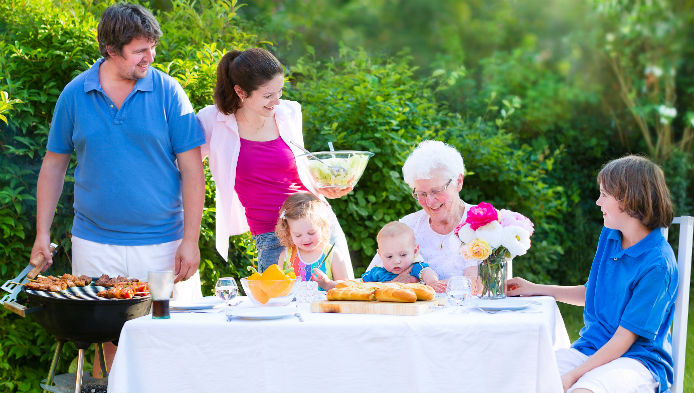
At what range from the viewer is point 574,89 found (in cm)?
814

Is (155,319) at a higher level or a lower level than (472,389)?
higher

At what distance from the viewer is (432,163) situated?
322cm

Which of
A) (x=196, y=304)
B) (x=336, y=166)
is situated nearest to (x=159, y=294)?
(x=196, y=304)

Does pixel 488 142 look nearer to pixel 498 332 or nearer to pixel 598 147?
pixel 598 147

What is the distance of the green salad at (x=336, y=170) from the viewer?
10.2ft

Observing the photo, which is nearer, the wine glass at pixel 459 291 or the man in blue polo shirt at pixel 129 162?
the wine glass at pixel 459 291

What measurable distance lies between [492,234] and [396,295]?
39 cm

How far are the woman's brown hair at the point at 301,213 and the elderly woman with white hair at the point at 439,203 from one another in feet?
0.84

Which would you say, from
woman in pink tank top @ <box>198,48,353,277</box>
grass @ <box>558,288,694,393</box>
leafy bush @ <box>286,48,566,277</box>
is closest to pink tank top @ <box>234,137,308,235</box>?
woman in pink tank top @ <box>198,48,353,277</box>

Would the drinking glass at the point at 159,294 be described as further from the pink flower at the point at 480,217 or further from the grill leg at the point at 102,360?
the pink flower at the point at 480,217

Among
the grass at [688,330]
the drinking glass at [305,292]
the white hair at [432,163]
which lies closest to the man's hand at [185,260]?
the drinking glass at [305,292]

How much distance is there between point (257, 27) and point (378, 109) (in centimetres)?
132

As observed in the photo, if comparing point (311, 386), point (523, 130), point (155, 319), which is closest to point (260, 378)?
point (311, 386)

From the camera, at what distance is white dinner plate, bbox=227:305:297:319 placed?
8.00ft
